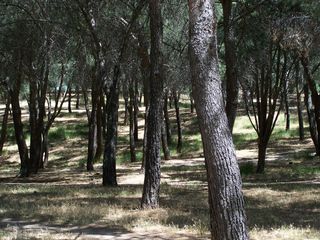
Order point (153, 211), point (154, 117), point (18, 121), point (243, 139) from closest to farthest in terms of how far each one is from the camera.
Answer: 1. point (153, 211)
2. point (154, 117)
3. point (18, 121)
4. point (243, 139)

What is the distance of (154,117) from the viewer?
414 inches

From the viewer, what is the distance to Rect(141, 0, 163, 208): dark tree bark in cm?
1045

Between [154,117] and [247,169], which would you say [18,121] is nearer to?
[247,169]

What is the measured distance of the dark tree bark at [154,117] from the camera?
34.3 ft

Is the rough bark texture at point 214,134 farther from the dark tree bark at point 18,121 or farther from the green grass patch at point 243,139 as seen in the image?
the green grass patch at point 243,139

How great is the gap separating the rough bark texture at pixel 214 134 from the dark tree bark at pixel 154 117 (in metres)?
4.32

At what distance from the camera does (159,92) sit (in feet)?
34.6

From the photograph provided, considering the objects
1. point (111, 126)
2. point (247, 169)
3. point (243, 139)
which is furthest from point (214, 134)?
point (243, 139)

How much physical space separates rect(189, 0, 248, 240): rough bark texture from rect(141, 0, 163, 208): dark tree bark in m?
4.32

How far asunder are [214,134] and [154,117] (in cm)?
469

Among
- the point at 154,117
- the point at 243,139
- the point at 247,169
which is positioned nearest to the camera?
the point at 154,117

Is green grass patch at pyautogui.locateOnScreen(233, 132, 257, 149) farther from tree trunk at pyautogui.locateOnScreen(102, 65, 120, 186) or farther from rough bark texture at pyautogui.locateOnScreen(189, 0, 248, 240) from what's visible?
rough bark texture at pyautogui.locateOnScreen(189, 0, 248, 240)

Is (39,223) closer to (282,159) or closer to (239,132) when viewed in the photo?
(282,159)

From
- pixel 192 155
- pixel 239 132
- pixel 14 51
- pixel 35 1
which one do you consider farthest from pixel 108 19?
pixel 239 132
